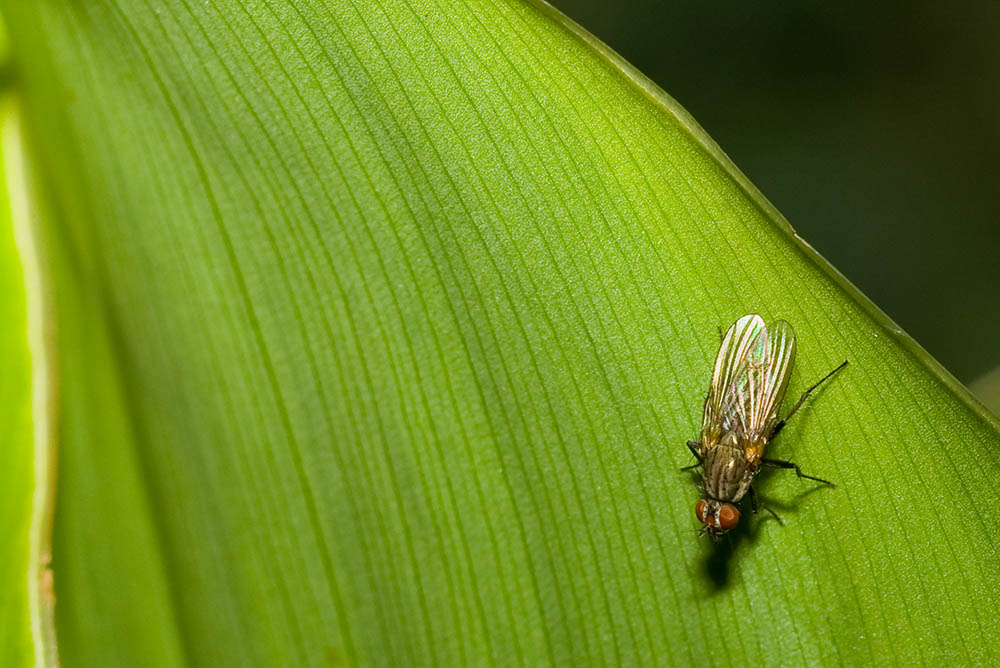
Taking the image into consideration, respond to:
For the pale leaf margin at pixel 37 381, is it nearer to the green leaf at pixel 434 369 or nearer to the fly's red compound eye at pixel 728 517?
the green leaf at pixel 434 369

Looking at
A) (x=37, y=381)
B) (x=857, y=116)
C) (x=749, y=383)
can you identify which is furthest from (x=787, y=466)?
(x=857, y=116)

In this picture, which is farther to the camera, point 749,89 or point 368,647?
A: point 749,89

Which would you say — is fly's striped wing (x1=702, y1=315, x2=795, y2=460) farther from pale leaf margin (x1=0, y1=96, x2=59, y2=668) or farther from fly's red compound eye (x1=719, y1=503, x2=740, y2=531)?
pale leaf margin (x1=0, y1=96, x2=59, y2=668)

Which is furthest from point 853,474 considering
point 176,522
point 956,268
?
point 956,268

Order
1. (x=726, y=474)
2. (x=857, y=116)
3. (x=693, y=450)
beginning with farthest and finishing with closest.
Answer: (x=857, y=116)
(x=726, y=474)
(x=693, y=450)

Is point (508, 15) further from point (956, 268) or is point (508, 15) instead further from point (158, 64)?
point (956, 268)

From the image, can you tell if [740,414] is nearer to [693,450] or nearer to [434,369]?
[693,450]

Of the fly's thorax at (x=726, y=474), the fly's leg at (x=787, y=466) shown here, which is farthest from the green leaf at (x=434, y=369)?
the fly's thorax at (x=726, y=474)
